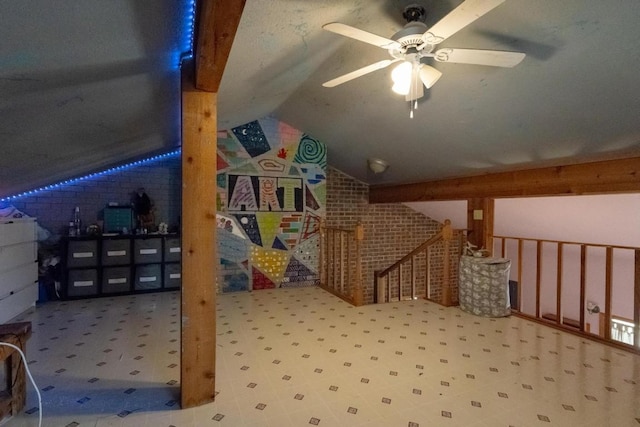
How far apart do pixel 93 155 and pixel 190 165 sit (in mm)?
2275

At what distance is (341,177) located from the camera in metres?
6.41

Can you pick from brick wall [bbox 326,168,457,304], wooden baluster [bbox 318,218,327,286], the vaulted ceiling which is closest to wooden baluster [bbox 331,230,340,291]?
wooden baluster [bbox 318,218,327,286]

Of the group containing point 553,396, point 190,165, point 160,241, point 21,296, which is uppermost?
point 190,165

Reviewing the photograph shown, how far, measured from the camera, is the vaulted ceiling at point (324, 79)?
1539mm

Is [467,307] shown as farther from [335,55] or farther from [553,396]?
[335,55]

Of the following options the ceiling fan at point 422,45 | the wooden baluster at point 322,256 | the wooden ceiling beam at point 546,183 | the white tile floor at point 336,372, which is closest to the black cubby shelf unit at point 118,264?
the white tile floor at point 336,372

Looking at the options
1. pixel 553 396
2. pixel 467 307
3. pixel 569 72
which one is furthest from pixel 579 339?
pixel 569 72

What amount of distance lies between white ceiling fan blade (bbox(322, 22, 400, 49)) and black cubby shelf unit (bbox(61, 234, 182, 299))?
380cm

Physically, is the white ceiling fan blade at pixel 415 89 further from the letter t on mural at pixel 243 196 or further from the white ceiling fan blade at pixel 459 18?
the letter t on mural at pixel 243 196

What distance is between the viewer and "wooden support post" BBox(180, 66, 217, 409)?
85.1 inches

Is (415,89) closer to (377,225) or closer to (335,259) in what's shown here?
(335,259)

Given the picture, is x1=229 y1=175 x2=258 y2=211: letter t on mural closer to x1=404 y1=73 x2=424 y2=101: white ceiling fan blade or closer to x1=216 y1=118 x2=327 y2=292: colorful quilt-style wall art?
x1=216 y1=118 x2=327 y2=292: colorful quilt-style wall art

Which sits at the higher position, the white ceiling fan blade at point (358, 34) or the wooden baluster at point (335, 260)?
the white ceiling fan blade at point (358, 34)

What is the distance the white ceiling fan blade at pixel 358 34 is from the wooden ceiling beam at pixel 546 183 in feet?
8.14
